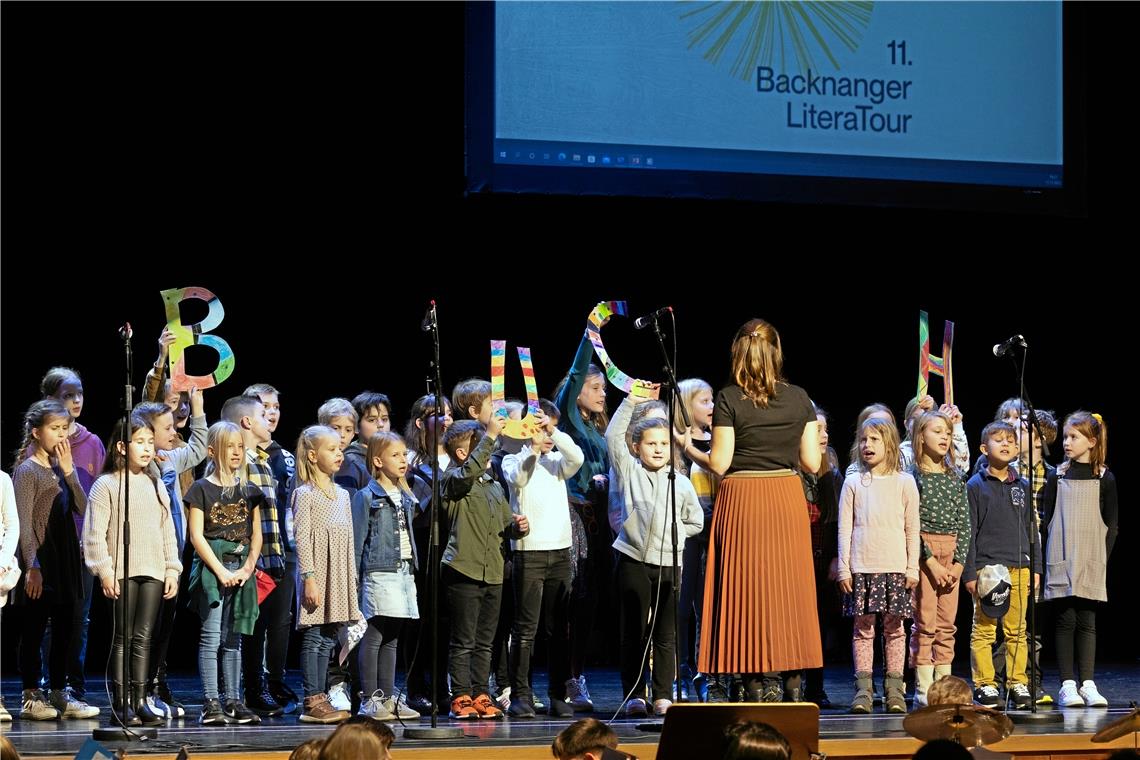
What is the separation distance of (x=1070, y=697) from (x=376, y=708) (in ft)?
9.65

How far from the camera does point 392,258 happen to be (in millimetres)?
8039

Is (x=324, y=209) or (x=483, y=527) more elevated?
(x=324, y=209)

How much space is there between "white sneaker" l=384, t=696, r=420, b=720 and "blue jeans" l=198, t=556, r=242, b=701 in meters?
0.58

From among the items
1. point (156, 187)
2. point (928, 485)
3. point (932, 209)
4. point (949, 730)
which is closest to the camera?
point (949, 730)

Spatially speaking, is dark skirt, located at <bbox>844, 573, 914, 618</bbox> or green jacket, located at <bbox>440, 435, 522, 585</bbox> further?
dark skirt, located at <bbox>844, 573, 914, 618</bbox>

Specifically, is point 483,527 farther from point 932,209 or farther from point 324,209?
point 932,209

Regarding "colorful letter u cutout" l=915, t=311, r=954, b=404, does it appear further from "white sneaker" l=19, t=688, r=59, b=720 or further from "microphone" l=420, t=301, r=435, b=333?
"white sneaker" l=19, t=688, r=59, b=720

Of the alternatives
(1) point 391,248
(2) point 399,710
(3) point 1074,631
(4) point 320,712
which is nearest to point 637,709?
(2) point 399,710

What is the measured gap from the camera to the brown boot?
5637 mm

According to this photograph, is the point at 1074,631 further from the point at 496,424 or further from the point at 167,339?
the point at 167,339

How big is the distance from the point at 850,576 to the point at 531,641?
1342mm

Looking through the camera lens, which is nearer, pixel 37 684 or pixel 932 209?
pixel 37 684

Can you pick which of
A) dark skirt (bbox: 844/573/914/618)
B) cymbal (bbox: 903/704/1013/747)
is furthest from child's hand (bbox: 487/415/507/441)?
cymbal (bbox: 903/704/1013/747)

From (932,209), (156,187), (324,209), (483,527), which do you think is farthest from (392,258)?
(932,209)
